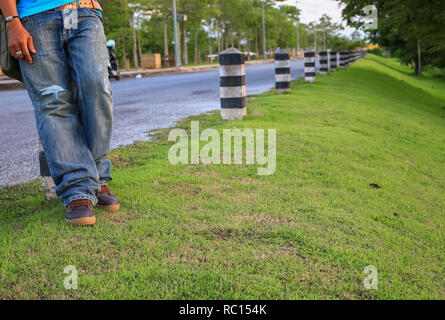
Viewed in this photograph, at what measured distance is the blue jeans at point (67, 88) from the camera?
105 inches

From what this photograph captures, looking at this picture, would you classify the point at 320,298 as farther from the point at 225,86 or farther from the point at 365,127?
the point at 365,127

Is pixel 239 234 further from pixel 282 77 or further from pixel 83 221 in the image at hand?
pixel 282 77

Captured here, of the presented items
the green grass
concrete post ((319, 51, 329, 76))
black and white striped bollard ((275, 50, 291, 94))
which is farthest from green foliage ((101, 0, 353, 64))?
the green grass

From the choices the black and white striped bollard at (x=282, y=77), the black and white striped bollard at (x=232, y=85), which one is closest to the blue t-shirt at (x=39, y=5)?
the black and white striped bollard at (x=232, y=85)

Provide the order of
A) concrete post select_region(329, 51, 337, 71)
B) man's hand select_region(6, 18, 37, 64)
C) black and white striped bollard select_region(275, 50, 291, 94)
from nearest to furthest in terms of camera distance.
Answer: man's hand select_region(6, 18, 37, 64) → black and white striped bollard select_region(275, 50, 291, 94) → concrete post select_region(329, 51, 337, 71)

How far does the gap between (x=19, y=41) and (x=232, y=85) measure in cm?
395

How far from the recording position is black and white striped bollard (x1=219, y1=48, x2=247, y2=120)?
626 centimetres

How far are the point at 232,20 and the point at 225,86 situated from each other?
51828mm

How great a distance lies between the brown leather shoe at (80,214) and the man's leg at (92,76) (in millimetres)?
A: 364

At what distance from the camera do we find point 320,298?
1.94 metres

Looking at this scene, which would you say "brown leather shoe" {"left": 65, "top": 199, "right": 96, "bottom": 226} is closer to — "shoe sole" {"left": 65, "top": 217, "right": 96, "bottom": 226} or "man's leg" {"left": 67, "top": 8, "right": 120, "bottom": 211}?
"shoe sole" {"left": 65, "top": 217, "right": 96, "bottom": 226}

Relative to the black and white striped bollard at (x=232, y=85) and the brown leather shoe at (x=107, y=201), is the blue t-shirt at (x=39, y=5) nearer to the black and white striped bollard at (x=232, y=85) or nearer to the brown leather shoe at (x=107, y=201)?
the brown leather shoe at (x=107, y=201)

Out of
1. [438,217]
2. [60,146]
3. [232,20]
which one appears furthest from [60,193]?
[232,20]
